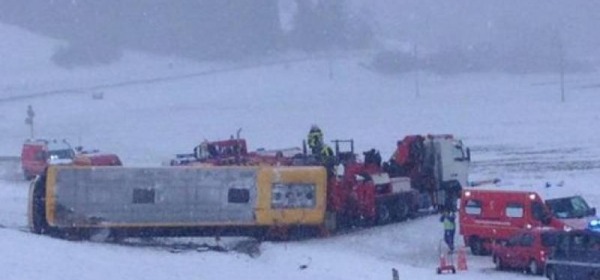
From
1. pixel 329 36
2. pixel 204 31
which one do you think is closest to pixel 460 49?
pixel 329 36

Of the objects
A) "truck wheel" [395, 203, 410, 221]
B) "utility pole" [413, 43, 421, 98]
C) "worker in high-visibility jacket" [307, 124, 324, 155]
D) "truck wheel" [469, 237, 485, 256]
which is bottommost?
"truck wheel" [469, 237, 485, 256]

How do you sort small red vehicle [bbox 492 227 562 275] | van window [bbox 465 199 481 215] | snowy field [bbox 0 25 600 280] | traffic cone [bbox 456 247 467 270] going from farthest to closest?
van window [bbox 465 199 481 215] < traffic cone [bbox 456 247 467 270] < snowy field [bbox 0 25 600 280] < small red vehicle [bbox 492 227 562 275]

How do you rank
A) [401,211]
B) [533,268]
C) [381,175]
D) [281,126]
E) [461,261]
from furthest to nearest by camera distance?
[281,126] < [401,211] < [381,175] < [461,261] < [533,268]

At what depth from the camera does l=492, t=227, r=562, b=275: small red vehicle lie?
2605 cm

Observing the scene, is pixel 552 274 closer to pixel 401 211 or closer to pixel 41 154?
pixel 401 211

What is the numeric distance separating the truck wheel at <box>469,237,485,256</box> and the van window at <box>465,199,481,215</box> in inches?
20.9

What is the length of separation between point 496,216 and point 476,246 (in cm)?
74

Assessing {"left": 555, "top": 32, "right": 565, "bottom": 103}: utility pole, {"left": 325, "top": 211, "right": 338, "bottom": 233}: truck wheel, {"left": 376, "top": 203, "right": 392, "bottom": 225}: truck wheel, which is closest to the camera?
{"left": 325, "top": 211, "right": 338, "bottom": 233}: truck wheel

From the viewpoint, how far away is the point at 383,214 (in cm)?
3353

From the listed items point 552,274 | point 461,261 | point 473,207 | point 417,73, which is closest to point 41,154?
point 473,207

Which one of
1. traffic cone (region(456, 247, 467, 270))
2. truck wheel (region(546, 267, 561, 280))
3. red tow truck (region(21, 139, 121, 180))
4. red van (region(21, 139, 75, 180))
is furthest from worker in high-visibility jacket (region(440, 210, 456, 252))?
red van (region(21, 139, 75, 180))

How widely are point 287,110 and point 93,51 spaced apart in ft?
88.8

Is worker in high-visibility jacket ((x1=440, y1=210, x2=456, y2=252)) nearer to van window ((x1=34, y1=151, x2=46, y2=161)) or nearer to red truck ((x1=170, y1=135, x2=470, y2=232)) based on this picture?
red truck ((x1=170, y1=135, x2=470, y2=232))

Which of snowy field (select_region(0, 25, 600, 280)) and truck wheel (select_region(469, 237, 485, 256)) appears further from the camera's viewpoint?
truck wheel (select_region(469, 237, 485, 256))
